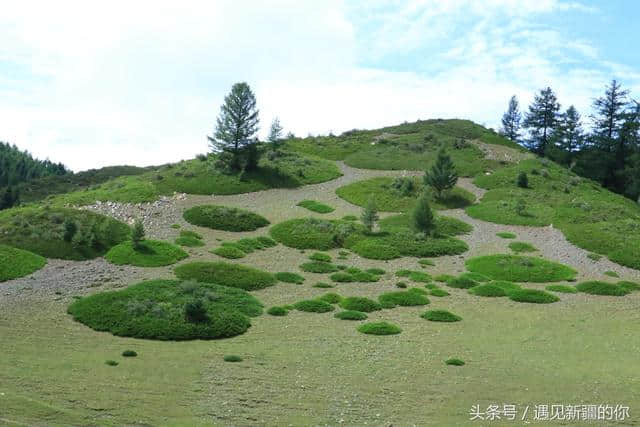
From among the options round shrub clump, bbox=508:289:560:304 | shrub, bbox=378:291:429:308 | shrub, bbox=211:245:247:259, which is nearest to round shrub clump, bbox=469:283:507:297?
round shrub clump, bbox=508:289:560:304

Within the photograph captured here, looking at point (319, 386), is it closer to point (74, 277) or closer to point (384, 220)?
point (74, 277)

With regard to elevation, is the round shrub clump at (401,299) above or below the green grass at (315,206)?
below

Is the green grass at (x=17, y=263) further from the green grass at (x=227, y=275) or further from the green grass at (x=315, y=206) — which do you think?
the green grass at (x=315, y=206)

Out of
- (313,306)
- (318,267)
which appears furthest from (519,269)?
(313,306)

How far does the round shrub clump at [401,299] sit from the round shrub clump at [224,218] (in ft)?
65.7

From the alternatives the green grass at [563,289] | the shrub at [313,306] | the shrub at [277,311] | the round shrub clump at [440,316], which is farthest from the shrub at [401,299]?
the green grass at [563,289]

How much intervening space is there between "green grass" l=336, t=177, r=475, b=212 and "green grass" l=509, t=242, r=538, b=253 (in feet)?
47.6

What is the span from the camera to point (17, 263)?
32.6 metres

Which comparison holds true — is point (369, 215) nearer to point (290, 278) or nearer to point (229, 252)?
point (229, 252)

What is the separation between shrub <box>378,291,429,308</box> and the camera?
1205 inches

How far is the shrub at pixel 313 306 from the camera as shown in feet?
94.7

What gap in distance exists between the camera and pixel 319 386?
693 inches

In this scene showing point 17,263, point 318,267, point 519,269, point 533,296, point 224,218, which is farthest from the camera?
point 224,218

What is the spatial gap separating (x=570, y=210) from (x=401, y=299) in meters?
33.5
